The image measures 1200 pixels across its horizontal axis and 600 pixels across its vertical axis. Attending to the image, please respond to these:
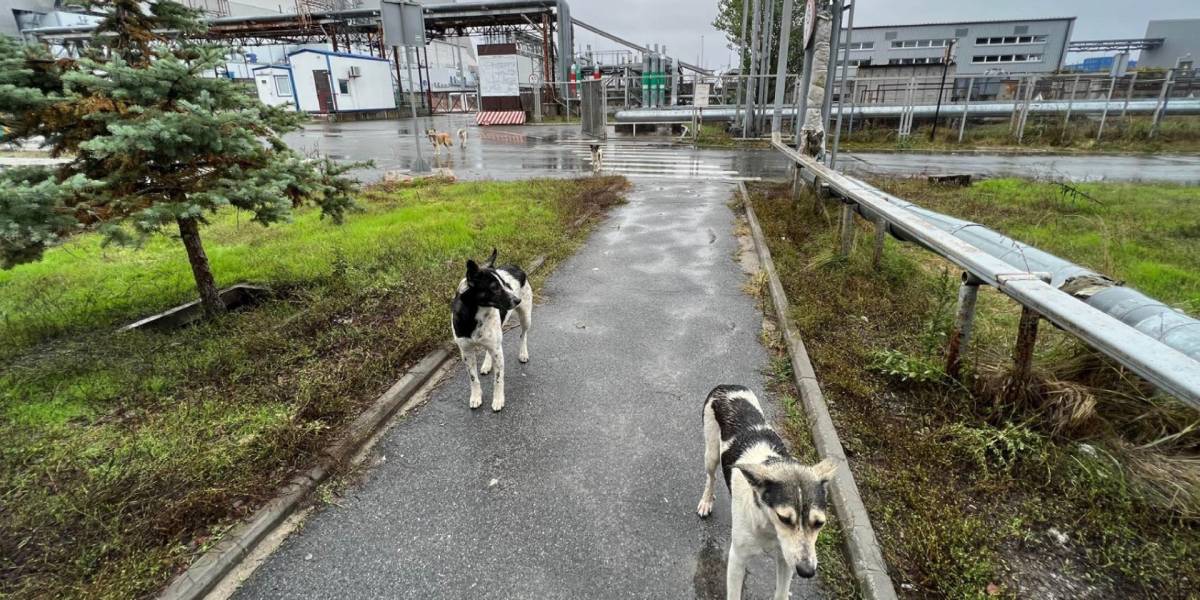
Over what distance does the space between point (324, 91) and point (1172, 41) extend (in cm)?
7886

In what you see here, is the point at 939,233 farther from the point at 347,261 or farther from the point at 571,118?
the point at 571,118

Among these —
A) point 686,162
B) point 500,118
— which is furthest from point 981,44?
point 686,162

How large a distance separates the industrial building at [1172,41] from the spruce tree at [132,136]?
7577cm

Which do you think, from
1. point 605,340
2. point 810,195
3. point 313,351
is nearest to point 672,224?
point 810,195

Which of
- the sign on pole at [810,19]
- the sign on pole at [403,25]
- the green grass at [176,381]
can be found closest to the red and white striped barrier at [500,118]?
the sign on pole at [403,25]

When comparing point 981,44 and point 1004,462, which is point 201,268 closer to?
point 1004,462

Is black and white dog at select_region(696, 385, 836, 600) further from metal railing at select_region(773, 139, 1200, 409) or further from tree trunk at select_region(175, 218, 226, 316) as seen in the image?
tree trunk at select_region(175, 218, 226, 316)

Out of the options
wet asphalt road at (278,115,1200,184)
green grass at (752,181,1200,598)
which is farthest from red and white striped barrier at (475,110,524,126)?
green grass at (752,181,1200,598)

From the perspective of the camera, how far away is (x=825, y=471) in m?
1.97

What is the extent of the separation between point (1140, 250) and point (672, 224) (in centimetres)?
648

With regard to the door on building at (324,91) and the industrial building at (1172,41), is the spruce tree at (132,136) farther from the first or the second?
the industrial building at (1172,41)

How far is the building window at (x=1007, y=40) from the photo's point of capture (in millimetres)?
49875

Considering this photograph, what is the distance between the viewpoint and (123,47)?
464cm

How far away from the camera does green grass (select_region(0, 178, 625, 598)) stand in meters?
2.66
